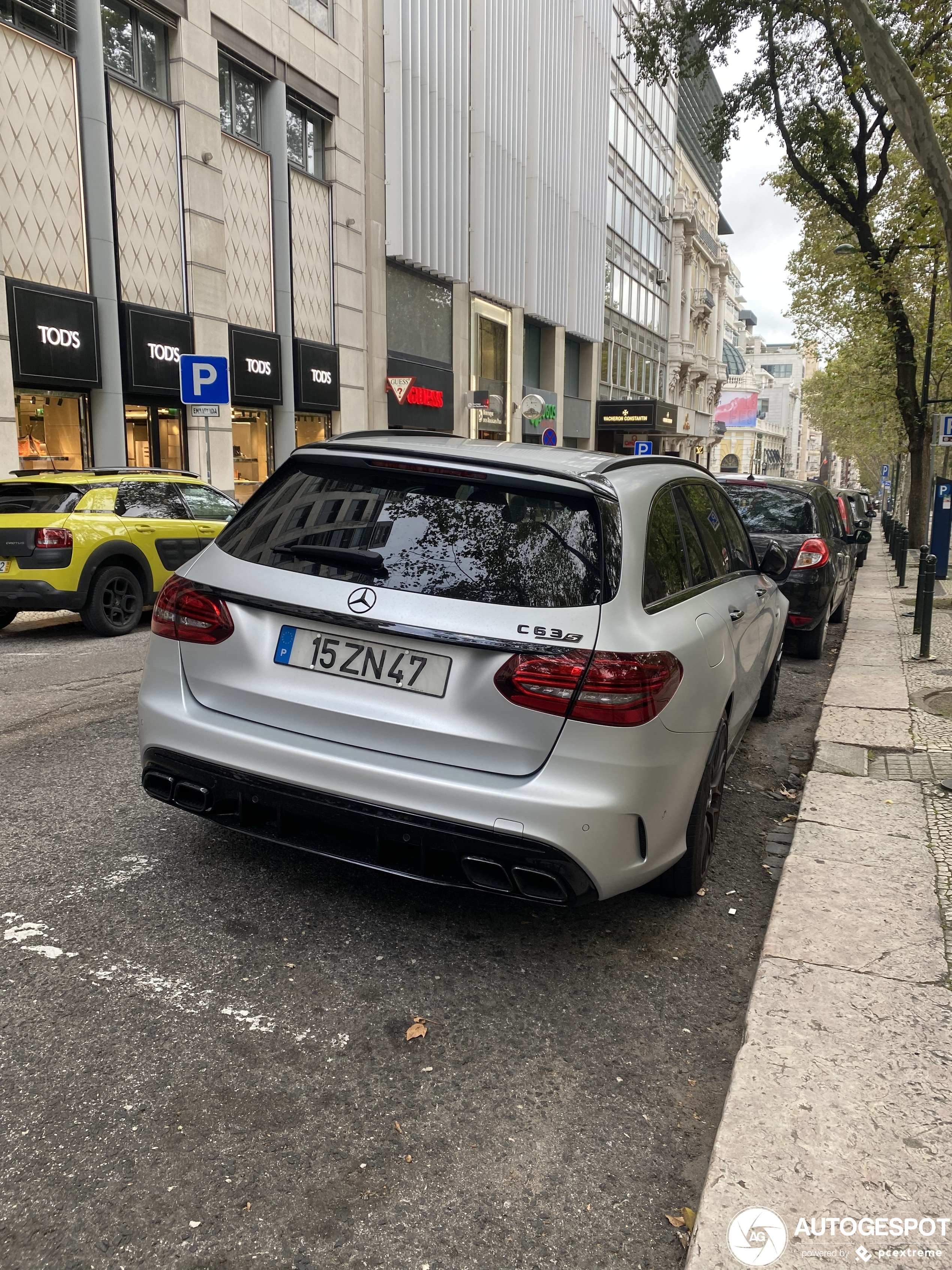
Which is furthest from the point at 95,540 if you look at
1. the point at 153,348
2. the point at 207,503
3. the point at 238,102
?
the point at 238,102

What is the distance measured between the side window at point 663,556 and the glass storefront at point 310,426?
18.8 meters

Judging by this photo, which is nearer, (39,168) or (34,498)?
(34,498)

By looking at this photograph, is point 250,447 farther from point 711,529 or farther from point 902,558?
point 711,529

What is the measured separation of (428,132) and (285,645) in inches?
1038

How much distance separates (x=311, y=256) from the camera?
71.5 ft

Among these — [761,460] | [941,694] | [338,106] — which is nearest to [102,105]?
[338,106]

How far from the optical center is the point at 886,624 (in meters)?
11.9

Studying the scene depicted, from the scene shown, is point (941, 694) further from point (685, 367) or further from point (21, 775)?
point (685, 367)

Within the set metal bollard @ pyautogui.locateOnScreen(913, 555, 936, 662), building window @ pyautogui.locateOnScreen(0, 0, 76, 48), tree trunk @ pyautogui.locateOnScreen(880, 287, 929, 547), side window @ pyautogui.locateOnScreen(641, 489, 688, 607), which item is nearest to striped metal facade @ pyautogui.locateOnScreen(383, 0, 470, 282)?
building window @ pyautogui.locateOnScreen(0, 0, 76, 48)

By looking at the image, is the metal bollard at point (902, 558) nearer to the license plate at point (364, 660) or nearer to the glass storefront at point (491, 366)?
the glass storefront at point (491, 366)

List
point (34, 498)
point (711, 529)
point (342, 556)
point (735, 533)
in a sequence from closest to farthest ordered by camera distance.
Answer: point (342, 556)
point (711, 529)
point (735, 533)
point (34, 498)

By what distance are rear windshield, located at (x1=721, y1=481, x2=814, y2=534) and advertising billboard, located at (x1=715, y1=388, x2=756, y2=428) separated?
391 ft

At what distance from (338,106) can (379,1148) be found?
80.8 feet

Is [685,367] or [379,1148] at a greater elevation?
[685,367]
